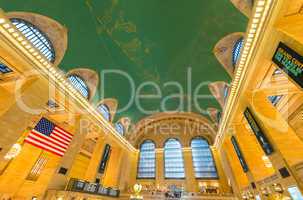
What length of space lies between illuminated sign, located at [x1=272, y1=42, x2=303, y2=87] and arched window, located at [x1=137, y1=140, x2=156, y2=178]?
22.3 m

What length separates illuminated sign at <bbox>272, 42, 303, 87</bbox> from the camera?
6654 millimetres

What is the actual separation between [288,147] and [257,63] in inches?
210

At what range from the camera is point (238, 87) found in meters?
12.2

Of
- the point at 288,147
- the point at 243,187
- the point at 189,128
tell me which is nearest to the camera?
the point at 288,147

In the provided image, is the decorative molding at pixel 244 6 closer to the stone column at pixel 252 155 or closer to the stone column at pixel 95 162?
the stone column at pixel 252 155

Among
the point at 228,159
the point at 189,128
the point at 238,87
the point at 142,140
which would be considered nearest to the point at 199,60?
the point at 238,87

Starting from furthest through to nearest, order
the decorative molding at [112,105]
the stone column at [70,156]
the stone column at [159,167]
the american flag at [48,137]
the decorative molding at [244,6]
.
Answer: the stone column at [159,167], the decorative molding at [112,105], the american flag at [48,137], the stone column at [70,156], the decorative molding at [244,6]

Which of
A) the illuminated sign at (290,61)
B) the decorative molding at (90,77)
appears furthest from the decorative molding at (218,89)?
A: the decorative molding at (90,77)

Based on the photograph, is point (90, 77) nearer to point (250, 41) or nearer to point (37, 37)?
point (37, 37)

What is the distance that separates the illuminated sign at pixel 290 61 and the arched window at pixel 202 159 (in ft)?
64.6

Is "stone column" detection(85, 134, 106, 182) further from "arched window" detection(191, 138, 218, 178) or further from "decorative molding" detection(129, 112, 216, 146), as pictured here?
"arched window" detection(191, 138, 218, 178)

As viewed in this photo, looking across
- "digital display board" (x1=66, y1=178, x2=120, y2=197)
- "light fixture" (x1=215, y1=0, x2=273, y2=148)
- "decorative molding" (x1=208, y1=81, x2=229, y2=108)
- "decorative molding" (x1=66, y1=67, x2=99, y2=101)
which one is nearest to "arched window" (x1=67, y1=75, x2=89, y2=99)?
"decorative molding" (x1=66, y1=67, x2=99, y2=101)

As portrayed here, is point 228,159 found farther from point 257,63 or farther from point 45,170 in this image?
point 45,170

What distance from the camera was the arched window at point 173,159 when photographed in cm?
2377
